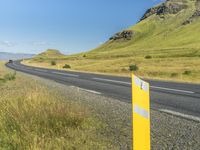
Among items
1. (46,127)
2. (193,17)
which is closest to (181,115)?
(46,127)

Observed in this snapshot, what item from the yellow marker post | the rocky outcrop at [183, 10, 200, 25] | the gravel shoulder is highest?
the rocky outcrop at [183, 10, 200, 25]

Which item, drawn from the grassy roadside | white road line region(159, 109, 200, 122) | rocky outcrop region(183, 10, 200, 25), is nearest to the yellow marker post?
the grassy roadside

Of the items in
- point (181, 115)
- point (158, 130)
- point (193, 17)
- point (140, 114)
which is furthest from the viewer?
point (193, 17)

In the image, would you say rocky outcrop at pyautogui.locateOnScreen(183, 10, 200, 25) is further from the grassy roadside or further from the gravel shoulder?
the grassy roadside

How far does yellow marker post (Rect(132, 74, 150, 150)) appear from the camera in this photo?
3.99 metres

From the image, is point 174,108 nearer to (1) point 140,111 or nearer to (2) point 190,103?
(2) point 190,103

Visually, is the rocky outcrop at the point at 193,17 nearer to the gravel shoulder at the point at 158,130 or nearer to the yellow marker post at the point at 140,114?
the gravel shoulder at the point at 158,130

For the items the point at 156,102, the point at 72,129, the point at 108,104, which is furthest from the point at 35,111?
the point at 156,102

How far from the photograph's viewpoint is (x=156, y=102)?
38.0 ft

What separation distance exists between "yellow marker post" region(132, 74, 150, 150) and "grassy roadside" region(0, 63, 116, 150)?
1484 millimetres

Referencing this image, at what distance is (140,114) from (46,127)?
8.82ft

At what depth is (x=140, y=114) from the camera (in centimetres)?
409

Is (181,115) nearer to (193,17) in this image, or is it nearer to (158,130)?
(158,130)

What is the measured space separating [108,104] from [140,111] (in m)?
6.76
